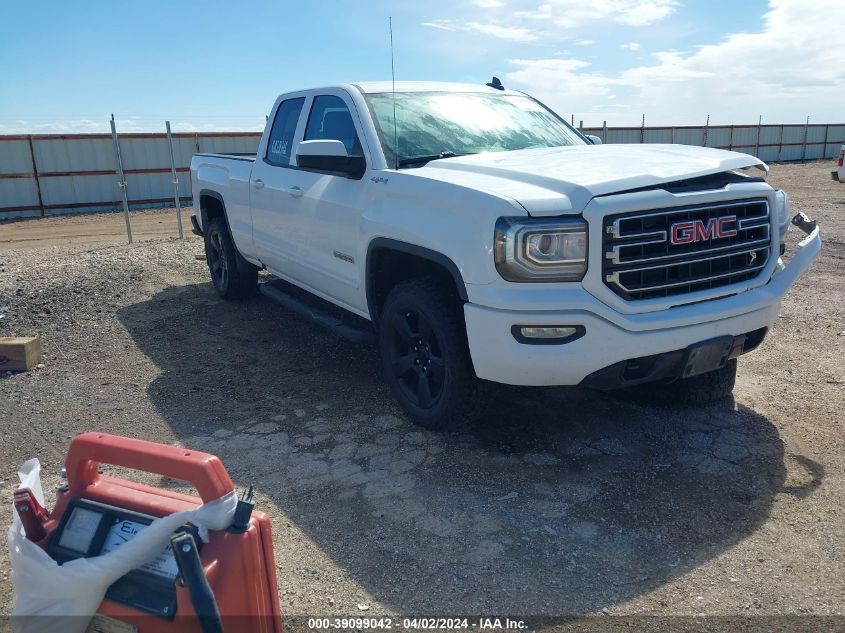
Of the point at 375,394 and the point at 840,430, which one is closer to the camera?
the point at 840,430

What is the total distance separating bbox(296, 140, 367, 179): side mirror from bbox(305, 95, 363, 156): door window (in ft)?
0.56

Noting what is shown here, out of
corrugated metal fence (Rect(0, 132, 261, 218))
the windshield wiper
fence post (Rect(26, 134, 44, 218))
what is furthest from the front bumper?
fence post (Rect(26, 134, 44, 218))

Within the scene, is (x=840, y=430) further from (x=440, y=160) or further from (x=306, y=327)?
(x=306, y=327)

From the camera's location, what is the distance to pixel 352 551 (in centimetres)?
311

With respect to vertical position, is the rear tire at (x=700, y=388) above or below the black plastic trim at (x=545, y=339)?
below

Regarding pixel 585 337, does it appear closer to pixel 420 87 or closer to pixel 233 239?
pixel 420 87

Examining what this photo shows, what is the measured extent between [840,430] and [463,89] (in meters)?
3.30

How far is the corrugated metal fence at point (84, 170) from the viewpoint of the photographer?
63.1ft

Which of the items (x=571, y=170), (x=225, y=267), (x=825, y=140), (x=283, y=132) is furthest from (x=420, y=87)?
(x=825, y=140)

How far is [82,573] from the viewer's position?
2010 mm

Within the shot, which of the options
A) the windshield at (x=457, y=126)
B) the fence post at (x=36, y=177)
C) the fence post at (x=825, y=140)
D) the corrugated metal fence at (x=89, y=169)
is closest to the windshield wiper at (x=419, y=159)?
the windshield at (x=457, y=126)

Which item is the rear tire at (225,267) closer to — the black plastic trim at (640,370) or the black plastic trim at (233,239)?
the black plastic trim at (233,239)

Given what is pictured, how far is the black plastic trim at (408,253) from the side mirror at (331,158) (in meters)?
0.50

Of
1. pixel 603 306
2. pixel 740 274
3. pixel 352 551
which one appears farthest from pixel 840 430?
pixel 352 551
